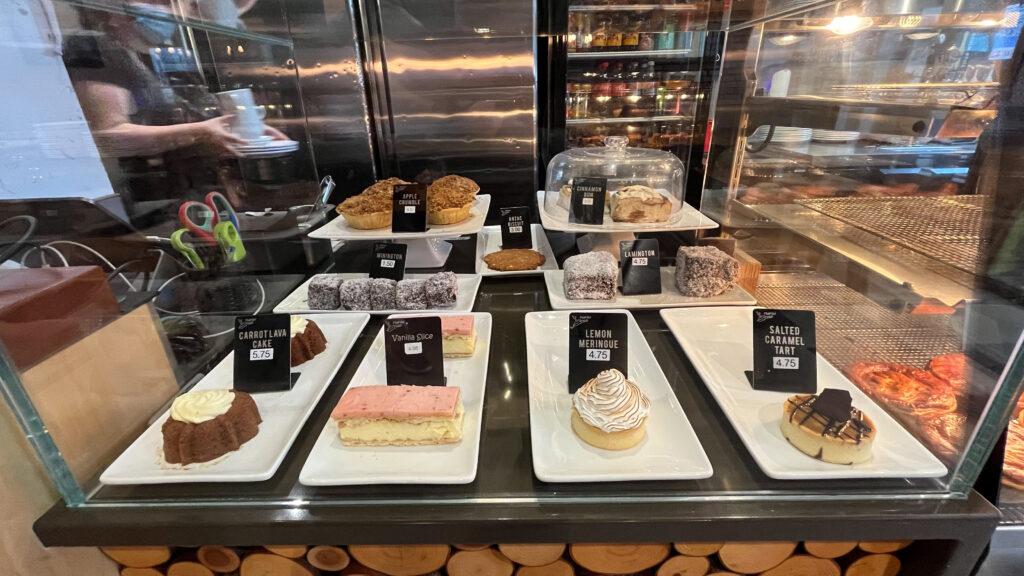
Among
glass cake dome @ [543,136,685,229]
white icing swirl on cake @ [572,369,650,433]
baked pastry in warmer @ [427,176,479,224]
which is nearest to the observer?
white icing swirl on cake @ [572,369,650,433]

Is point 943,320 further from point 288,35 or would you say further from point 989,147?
point 288,35

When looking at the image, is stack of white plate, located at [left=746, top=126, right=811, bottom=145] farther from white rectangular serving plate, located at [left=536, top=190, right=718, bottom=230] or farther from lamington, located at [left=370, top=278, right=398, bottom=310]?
lamington, located at [left=370, top=278, right=398, bottom=310]

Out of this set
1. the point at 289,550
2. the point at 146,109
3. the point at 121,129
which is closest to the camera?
the point at 289,550

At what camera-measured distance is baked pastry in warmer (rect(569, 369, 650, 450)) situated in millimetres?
1128

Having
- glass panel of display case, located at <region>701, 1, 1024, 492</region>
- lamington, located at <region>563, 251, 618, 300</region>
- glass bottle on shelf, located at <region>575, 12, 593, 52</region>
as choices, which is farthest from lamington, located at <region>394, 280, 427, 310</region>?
glass bottle on shelf, located at <region>575, 12, 593, 52</region>

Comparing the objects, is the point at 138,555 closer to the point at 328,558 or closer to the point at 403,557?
the point at 328,558

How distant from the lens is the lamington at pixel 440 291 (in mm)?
1856

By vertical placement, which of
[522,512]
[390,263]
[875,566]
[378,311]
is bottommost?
[875,566]

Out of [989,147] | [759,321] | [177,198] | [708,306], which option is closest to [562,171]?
[708,306]

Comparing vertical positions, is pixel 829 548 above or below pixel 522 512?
below

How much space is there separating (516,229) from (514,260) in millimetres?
314

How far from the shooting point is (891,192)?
6.33ft

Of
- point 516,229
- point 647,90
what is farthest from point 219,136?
point 647,90

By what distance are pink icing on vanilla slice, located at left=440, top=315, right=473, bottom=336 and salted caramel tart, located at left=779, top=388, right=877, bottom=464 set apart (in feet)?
3.10
